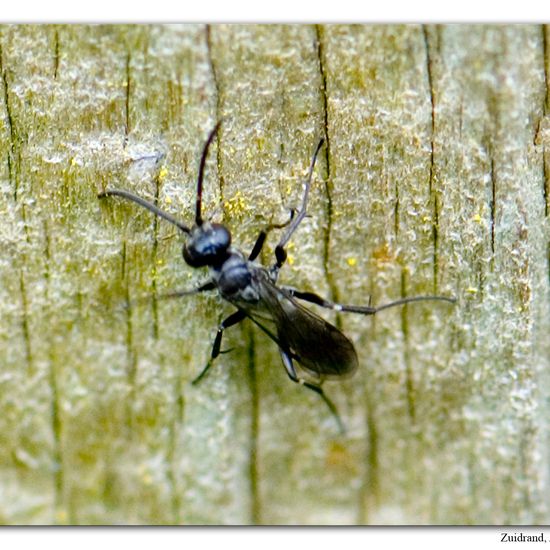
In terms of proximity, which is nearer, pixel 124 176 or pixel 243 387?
pixel 124 176

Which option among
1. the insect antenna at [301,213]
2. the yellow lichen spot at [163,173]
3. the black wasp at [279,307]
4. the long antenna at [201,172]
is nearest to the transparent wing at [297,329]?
the black wasp at [279,307]

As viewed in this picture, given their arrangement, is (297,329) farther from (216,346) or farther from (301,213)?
(301,213)

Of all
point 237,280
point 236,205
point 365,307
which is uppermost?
point 236,205

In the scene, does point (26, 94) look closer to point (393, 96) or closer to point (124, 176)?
point (124, 176)

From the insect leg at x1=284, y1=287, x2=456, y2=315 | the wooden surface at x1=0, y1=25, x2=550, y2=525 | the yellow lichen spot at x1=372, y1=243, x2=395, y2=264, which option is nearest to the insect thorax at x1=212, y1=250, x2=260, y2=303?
the wooden surface at x1=0, y1=25, x2=550, y2=525

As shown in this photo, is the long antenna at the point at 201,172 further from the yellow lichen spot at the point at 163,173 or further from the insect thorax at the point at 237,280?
the insect thorax at the point at 237,280

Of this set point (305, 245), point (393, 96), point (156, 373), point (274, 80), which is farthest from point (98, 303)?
point (393, 96)

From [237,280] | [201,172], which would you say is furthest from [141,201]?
[237,280]
